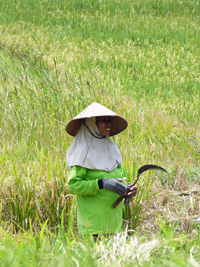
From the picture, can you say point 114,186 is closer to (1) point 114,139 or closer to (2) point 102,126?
(2) point 102,126

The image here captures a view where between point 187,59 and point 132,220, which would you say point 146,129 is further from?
point 187,59

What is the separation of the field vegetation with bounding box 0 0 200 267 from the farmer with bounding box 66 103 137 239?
0.16m

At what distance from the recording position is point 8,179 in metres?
3.91

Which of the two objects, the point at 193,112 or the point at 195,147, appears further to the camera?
the point at 193,112

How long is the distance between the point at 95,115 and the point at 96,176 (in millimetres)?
414

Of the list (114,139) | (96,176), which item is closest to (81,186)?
(96,176)

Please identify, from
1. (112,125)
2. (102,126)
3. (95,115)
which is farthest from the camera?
(112,125)

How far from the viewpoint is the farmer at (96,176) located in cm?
321

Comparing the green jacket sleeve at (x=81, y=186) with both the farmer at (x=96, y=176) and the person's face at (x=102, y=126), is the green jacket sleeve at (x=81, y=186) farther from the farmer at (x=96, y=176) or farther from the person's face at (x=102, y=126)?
the person's face at (x=102, y=126)

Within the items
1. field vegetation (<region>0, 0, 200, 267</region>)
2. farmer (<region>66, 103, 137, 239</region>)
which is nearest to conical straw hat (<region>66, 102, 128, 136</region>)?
farmer (<region>66, 103, 137, 239</region>)

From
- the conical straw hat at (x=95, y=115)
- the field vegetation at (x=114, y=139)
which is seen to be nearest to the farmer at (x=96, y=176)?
the conical straw hat at (x=95, y=115)

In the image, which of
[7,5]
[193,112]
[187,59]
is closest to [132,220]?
[193,112]

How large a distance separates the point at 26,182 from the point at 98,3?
12.1m

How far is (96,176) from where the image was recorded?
3.36m
